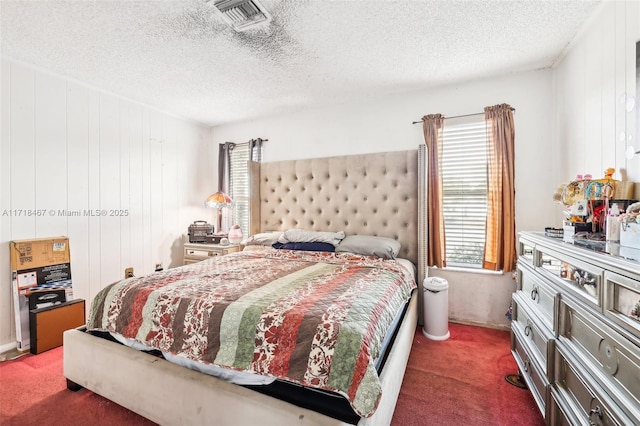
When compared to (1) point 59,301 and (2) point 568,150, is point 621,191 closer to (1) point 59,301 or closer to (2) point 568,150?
(2) point 568,150

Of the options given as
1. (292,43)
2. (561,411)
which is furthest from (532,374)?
(292,43)

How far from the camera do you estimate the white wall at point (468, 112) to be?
9.12 ft

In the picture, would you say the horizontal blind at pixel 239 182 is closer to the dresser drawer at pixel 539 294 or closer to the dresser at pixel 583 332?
the dresser drawer at pixel 539 294

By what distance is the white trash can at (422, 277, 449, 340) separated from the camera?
2.67 metres

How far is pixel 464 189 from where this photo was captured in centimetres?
304

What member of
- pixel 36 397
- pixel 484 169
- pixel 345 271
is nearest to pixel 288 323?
pixel 345 271

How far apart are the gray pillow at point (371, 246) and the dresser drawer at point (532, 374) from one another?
114 centimetres

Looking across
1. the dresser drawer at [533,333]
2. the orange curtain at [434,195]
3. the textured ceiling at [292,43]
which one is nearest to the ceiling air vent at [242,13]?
the textured ceiling at [292,43]

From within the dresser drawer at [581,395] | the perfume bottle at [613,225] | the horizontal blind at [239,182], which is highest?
the horizontal blind at [239,182]

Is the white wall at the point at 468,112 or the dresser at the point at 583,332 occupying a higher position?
the white wall at the point at 468,112

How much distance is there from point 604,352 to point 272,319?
1319mm

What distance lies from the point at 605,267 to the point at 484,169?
6.93ft

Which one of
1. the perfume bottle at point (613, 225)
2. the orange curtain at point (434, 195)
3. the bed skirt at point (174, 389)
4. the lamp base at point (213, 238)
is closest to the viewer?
the bed skirt at point (174, 389)

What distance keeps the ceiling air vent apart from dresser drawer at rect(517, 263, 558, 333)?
2.39m
